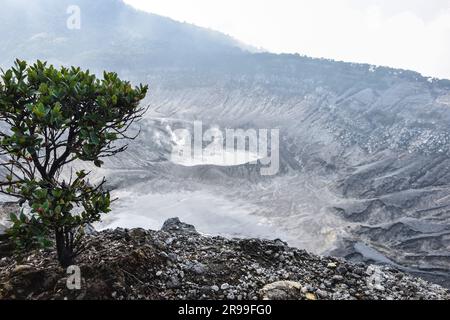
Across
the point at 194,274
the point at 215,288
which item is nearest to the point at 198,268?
the point at 194,274

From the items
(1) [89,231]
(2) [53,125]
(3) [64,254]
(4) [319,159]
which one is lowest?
(4) [319,159]

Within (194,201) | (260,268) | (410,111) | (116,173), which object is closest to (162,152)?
(116,173)

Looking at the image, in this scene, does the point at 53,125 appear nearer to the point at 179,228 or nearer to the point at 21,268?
the point at 21,268

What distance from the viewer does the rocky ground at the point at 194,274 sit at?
6461mm

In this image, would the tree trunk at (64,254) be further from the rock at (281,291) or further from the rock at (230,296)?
the rock at (281,291)

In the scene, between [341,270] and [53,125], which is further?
[341,270]

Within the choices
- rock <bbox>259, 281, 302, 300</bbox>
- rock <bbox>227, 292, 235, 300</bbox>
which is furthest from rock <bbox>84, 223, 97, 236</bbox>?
rock <bbox>259, 281, 302, 300</bbox>

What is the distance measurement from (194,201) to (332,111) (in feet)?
170

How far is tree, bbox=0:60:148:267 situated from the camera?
18.9 ft

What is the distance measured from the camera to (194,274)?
7.29 meters

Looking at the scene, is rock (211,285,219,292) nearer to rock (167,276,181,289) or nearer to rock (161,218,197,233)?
rock (167,276,181,289)

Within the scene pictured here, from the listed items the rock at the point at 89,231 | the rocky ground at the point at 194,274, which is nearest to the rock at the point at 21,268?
the rocky ground at the point at 194,274

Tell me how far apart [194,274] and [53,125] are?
348 centimetres
